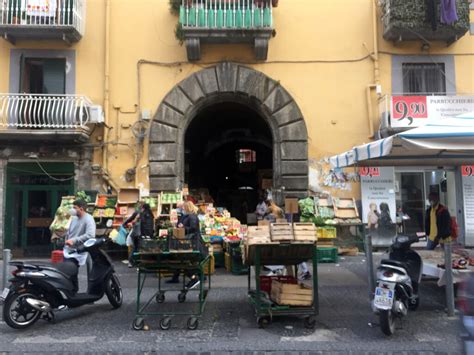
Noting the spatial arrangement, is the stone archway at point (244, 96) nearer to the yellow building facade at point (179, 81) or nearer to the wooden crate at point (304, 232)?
the yellow building facade at point (179, 81)

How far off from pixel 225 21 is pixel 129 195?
214 inches

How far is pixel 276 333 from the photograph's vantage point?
5637 mm

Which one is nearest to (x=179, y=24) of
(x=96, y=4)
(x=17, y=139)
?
(x=96, y=4)

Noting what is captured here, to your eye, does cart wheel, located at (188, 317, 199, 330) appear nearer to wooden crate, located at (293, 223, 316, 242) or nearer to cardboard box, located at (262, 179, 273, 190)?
wooden crate, located at (293, 223, 316, 242)

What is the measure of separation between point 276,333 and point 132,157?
8.43m

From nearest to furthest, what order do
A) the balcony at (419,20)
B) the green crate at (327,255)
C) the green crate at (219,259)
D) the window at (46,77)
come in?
the green crate at (219,259) < the green crate at (327,255) < the balcony at (419,20) < the window at (46,77)

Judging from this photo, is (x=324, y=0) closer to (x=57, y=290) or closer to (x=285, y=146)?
(x=285, y=146)

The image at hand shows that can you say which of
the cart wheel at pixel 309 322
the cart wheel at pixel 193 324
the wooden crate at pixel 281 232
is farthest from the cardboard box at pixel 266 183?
the cart wheel at pixel 193 324

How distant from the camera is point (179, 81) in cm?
1312

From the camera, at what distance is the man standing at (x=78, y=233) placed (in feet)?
22.5

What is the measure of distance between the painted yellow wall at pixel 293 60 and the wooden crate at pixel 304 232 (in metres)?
7.35

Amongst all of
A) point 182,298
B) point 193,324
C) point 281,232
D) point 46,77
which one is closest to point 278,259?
point 281,232

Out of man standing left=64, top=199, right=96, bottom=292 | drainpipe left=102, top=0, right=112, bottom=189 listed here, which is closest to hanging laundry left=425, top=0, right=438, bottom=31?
drainpipe left=102, top=0, right=112, bottom=189

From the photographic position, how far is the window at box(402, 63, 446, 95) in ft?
43.6
